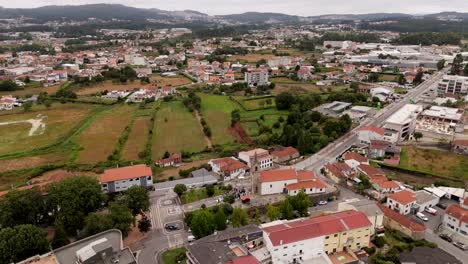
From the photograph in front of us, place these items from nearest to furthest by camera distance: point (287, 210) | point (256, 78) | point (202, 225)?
point (202, 225) → point (287, 210) → point (256, 78)

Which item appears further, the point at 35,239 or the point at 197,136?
the point at 197,136

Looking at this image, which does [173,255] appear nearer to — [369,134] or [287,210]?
[287,210]

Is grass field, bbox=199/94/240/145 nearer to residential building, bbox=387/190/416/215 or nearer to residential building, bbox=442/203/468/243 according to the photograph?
residential building, bbox=387/190/416/215

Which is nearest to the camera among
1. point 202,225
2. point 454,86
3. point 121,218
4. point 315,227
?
point 315,227

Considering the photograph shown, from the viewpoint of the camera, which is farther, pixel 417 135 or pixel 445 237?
pixel 417 135

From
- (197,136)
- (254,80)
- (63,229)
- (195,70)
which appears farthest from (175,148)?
(195,70)

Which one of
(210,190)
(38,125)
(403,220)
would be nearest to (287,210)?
(210,190)

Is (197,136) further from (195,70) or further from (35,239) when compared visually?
(195,70)

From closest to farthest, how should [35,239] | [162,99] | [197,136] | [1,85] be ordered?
[35,239]
[197,136]
[162,99]
[1,85]
